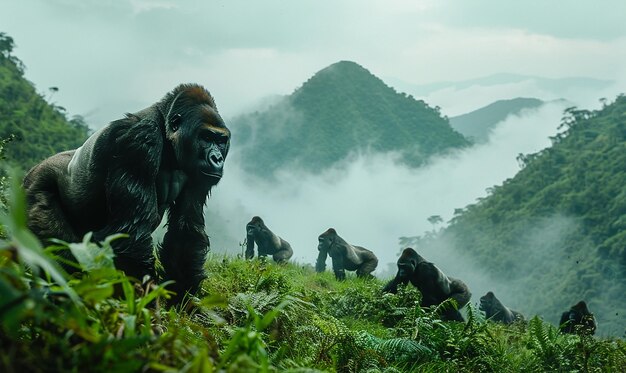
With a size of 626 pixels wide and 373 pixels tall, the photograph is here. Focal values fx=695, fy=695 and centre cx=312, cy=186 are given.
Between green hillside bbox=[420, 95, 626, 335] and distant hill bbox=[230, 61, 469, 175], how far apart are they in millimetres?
33207

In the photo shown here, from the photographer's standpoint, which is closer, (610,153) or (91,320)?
(91,320)

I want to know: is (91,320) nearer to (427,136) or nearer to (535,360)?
(535,360)

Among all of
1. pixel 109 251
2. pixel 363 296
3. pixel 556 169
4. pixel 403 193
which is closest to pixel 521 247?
pixel 556 169

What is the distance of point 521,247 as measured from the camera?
1554 inches

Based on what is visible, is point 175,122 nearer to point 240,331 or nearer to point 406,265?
point 240,331

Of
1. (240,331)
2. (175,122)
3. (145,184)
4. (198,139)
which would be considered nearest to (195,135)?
(198,139)

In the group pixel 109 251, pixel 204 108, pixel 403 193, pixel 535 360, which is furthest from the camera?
pixel 403 193

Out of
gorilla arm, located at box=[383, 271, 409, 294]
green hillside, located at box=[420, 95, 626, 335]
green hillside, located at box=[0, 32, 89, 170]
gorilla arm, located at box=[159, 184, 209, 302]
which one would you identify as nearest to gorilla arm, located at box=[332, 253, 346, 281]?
gorilla arm, located at box=[383, 271, 409, 294]

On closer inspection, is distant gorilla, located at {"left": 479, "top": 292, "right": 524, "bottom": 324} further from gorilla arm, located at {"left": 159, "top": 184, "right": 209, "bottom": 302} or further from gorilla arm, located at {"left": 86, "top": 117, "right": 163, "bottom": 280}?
gorilla arm, located at {"left": 86, "top": 117, "right": 163, "bottom": 280}

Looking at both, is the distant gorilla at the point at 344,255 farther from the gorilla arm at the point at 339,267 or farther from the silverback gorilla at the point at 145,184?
the silverback gorilla at the point at 145,184

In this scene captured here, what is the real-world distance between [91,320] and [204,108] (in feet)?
8.40

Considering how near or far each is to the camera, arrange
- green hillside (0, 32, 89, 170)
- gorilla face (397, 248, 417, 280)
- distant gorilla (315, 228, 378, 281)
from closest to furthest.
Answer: gorilla face (397, 248, 417, 280) < distant gorilla (315, 228, 378, 281) < green hillside (0, 32, 89, 170)

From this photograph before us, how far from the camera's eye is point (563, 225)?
125 ft

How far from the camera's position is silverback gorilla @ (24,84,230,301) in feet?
12.1
